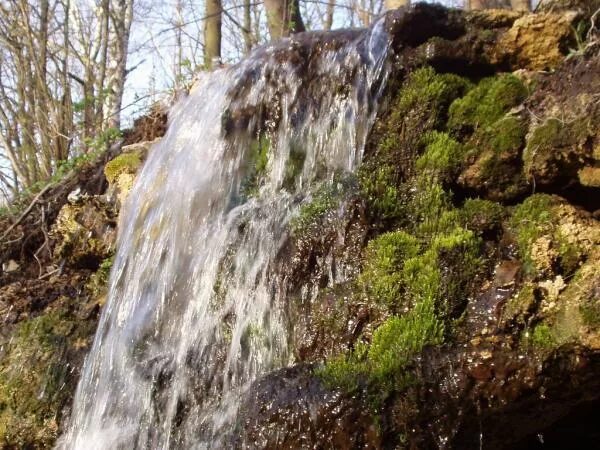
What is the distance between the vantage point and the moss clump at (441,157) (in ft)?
10.4

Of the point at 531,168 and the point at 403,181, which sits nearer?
the point at 531,168

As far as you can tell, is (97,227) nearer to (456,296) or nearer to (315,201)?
(315,201)

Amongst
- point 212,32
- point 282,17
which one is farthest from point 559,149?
point 212,32

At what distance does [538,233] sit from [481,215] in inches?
13.3

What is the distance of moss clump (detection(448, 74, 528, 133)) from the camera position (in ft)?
10.7

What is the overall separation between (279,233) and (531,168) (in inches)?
54.4

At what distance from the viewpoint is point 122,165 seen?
5.55 m

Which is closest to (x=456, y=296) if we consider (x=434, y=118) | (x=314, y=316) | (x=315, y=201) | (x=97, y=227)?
(x=314, y=316)

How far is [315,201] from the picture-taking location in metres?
3.28

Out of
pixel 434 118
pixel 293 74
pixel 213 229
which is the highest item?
pixel 293 74

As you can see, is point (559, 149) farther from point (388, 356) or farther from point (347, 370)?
point (347, 370)

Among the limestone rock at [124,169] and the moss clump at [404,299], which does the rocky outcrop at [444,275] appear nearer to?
the moss clump at [404,299]

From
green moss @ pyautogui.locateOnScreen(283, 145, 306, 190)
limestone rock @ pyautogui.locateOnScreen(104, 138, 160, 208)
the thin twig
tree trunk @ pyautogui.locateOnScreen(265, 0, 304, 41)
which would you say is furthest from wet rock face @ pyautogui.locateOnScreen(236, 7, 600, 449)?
tree trunk @ pyautogui.locateOnScreen(265, 0, 304, 41)

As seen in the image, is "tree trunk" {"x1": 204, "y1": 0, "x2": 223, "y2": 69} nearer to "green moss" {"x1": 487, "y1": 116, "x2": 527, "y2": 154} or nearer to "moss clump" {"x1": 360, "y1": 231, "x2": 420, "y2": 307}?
"green moss" {"x1": 487, "y1": 116, "x2": 527, "y2": 154}
